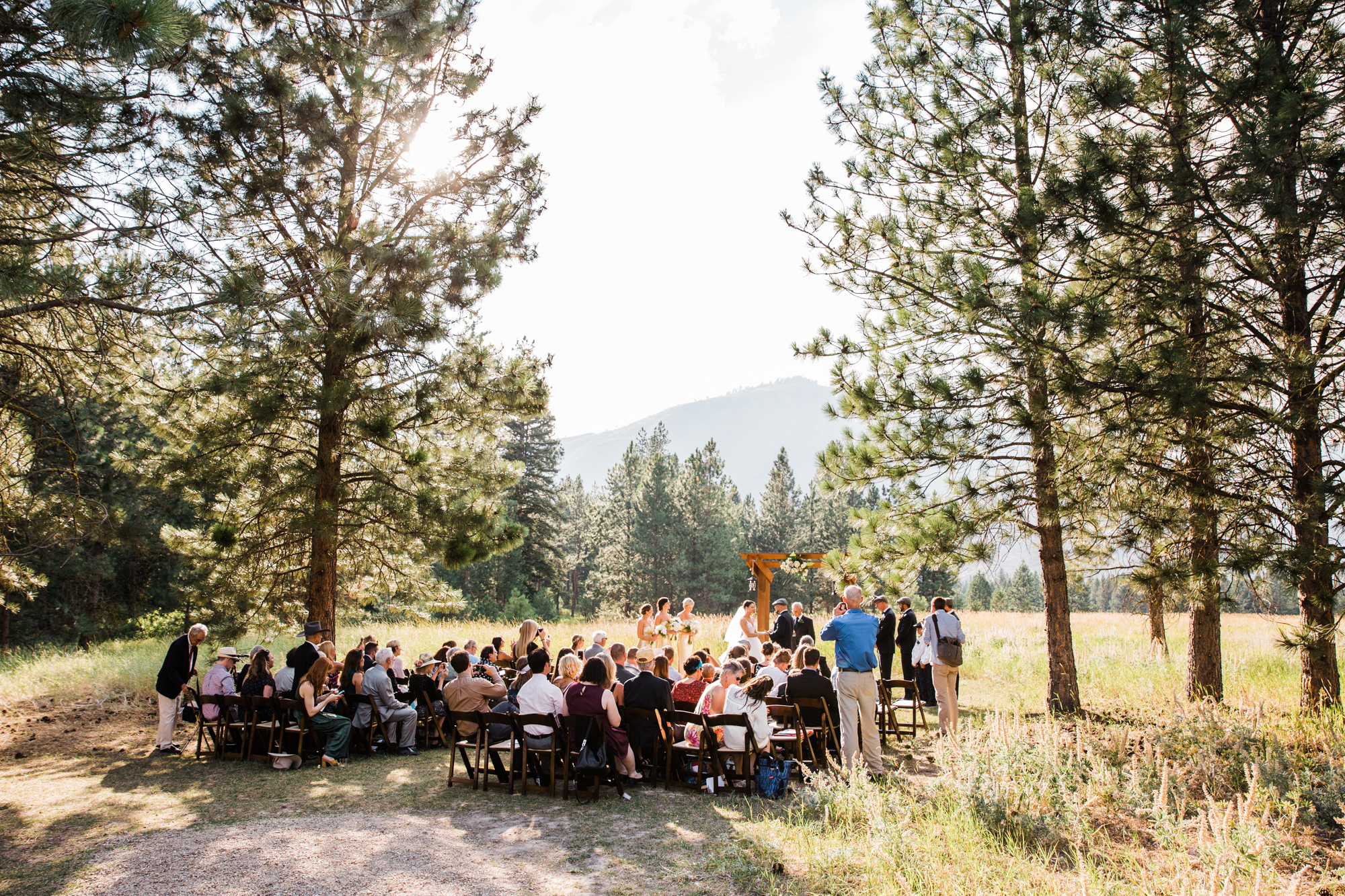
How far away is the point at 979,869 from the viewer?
4.57m

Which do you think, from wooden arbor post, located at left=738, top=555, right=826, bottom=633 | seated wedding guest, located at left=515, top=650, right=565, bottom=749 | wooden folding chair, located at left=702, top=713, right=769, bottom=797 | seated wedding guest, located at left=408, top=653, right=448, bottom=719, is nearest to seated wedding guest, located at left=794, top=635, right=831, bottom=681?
wooden folding chair, located at left=702, top=713, right=769, bottom=797

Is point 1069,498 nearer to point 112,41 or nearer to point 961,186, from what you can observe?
point 961,186

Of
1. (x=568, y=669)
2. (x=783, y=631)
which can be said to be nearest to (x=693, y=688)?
(x=568, y=669)

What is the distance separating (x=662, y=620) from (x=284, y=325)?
780 cm

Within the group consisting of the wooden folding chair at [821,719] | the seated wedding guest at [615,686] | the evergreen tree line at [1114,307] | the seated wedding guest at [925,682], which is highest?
the evergreen tree line at [1114,307]

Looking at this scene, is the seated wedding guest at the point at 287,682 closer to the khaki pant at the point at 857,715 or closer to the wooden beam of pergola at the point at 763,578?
the khaki pant at the point at 857,715

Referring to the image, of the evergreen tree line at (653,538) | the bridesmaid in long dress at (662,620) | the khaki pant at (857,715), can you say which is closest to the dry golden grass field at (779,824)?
the khaki pant at (857,715)

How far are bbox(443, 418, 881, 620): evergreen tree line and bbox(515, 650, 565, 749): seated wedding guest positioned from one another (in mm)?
28183

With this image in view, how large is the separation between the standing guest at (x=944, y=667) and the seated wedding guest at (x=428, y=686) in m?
6.25

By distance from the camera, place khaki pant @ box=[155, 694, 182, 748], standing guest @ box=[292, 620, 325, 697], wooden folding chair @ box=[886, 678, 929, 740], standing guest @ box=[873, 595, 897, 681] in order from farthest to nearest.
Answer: standing guest @ box=[873, 595, 897, 681] → wooden folding chair @ box=[886, 678, 929, 740] → khaki pant @ box=[155, 694, 182, 748] → standing guest @ box=[292, 620, 325, 697]

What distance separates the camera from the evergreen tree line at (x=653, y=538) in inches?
1630

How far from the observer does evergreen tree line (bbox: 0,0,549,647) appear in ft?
23.6

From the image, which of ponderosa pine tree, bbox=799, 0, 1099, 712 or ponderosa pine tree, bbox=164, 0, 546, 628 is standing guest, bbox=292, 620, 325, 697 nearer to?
ponderosa pine tree, bbox=164, 0, 546, 628

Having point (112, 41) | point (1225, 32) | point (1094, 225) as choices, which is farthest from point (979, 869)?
point (1225, 32)
